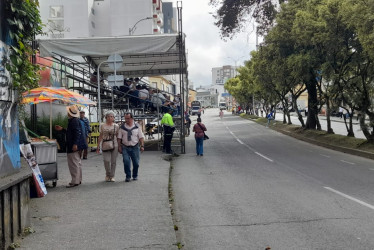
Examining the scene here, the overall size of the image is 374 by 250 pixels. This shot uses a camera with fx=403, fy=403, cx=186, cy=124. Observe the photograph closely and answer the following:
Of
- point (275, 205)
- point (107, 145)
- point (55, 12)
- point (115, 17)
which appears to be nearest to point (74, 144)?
point (107, 145)

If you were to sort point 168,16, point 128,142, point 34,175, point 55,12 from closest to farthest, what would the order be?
point 34,175 → point 128,142 → point 55,12 → point 168,16

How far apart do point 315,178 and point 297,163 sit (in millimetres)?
3168

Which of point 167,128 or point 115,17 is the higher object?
point 115,17

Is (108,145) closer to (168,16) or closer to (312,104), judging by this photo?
(312,104)

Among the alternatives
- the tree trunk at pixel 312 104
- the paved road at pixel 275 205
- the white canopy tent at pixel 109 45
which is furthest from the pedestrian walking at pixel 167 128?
the tree trunk at pixel 312 104

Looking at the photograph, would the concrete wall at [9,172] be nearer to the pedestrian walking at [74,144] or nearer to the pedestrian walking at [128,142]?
the pedestrian walking at [74,144]

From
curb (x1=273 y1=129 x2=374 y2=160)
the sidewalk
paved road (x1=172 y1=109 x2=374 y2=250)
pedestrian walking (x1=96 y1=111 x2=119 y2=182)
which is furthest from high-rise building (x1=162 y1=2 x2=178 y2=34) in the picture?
the sidewalk

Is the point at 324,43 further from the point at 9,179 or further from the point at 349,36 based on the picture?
the point at 9,179

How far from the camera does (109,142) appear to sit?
909cm

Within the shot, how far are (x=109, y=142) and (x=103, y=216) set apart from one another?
3.06 metres

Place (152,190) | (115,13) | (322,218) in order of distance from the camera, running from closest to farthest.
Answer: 1. (322,218)
2. (152,190)
3. (115,13)

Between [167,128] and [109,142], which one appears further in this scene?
[167,128]

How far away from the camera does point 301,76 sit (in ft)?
67.7

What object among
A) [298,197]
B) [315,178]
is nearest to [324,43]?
[315,178]
